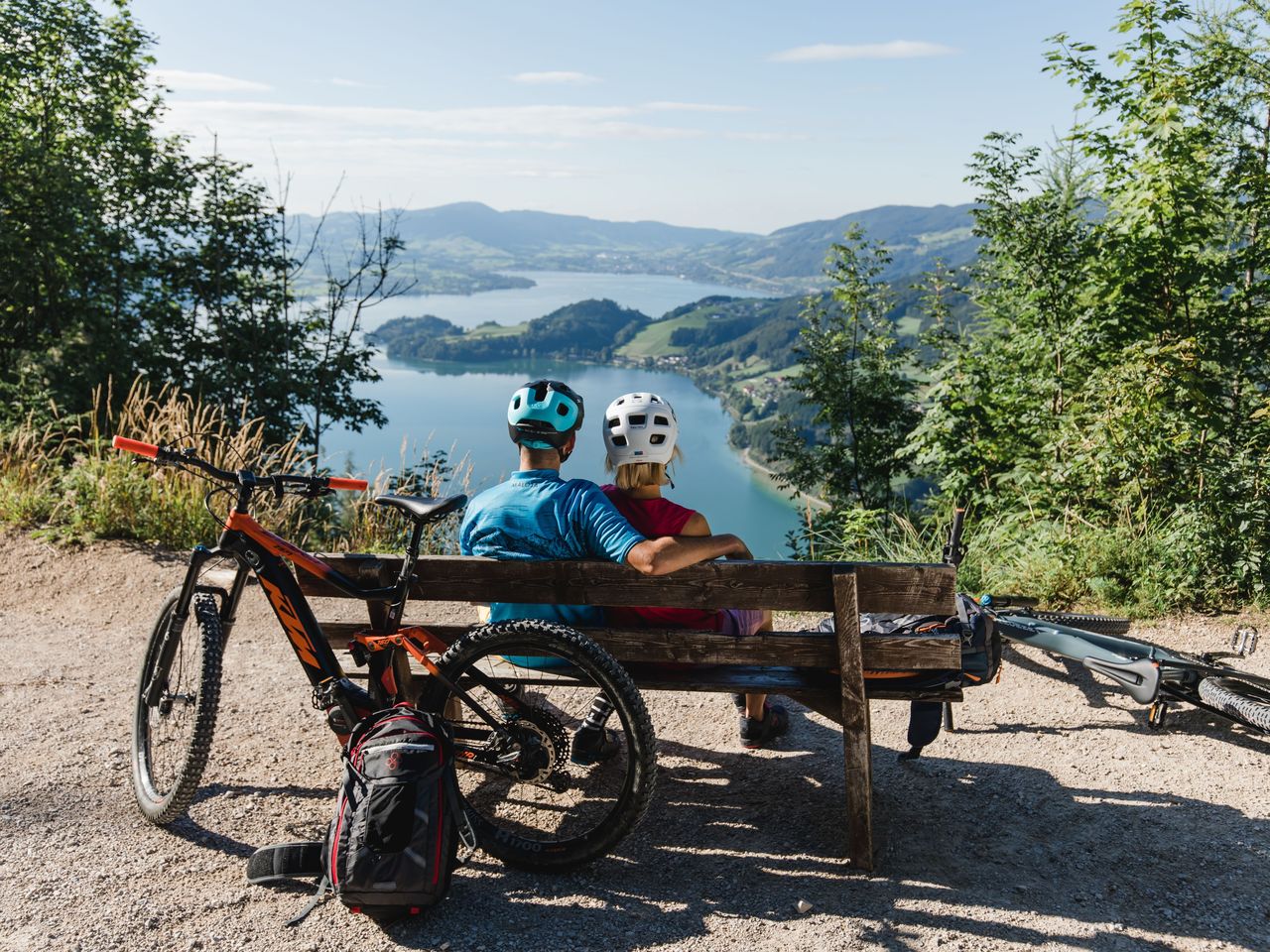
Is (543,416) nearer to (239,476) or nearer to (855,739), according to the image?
(239,476)

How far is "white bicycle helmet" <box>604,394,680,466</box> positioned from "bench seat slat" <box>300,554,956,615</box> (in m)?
0.44

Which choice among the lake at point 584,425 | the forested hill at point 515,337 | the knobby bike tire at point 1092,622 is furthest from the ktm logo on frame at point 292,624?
the forested hill at point 515,337

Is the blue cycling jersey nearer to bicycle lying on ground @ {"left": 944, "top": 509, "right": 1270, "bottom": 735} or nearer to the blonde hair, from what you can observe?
the blonde hair

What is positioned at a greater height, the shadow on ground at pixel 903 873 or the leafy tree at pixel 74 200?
the leafy tree at pixel 74 200

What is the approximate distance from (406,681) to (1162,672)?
3.43 meters

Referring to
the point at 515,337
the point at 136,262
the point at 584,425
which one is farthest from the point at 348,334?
the point at 515,337

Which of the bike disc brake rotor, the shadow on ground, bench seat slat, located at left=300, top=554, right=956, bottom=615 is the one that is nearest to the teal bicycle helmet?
bench seat slat, located at left=300, top=554, right=956, bottom=615

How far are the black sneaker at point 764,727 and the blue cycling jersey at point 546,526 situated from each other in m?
1.16

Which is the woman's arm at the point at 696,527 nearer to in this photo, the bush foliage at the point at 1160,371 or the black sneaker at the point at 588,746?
the black sneaker at the point at 588,746

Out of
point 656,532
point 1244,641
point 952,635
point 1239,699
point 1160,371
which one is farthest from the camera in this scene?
point 1160,371

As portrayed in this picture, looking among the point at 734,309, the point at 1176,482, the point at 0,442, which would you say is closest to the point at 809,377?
the point at 1176,482

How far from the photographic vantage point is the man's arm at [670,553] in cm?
303

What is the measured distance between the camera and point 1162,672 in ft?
14.3

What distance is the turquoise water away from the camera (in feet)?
332
